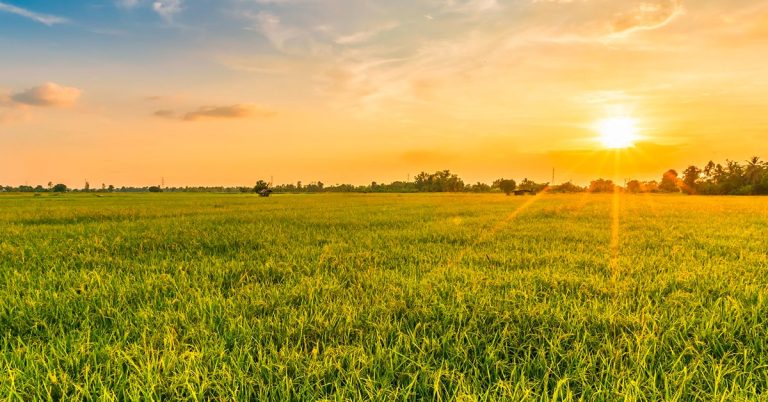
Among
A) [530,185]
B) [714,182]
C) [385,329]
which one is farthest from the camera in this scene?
[530,185]

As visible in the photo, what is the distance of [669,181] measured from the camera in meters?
109

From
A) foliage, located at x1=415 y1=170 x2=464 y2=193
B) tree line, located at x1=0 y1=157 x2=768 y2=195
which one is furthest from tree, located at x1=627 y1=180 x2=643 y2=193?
foliage, located at x1=415 y1=170 x2=464 y2=193

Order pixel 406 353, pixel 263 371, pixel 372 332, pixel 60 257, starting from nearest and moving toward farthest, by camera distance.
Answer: pixel 263 371, pixel 406 353, pixel 372 332, pixel 60 257

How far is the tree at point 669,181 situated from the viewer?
106 meters

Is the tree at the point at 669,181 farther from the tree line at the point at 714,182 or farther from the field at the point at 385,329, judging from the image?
the field at the point at 385,329

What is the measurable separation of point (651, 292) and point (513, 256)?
→ 217cm

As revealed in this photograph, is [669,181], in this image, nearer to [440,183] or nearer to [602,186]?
[602,186]

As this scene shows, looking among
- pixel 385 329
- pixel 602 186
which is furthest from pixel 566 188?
pixel 385 329

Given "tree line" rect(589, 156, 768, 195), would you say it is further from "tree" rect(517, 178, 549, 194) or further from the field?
the field

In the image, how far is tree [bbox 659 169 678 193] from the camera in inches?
4176

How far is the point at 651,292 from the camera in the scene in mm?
3652

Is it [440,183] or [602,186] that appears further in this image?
[440,183]

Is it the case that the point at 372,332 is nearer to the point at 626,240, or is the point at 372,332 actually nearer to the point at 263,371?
the point at 263,371

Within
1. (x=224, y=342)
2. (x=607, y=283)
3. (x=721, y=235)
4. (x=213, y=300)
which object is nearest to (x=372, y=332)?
(x=224, y=342)
